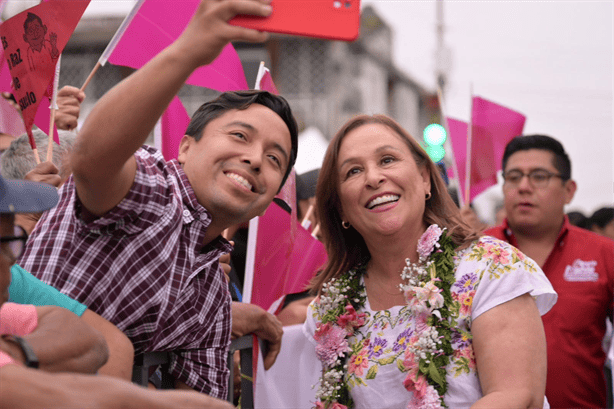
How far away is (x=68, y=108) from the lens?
3.07 m

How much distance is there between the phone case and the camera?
Result: 1280 millimetres

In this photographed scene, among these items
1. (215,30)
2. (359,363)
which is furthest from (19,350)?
(359,363)

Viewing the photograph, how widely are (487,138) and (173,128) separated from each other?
3.09 m

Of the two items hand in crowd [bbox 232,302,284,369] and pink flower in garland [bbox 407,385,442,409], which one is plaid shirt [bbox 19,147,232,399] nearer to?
hand in crowd [bbox 232,302,284,369]

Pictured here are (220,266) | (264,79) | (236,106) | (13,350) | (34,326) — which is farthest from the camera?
(264,79)

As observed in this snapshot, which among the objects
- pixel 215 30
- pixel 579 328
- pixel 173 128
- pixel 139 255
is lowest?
pixel 579 328

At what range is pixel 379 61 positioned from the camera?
2430 cm

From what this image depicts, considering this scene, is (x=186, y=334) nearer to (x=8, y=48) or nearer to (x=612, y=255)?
(x=8, y=48)

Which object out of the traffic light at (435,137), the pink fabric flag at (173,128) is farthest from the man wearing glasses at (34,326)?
the traffic light at (435,137)

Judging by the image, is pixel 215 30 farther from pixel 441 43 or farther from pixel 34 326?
pixel 441 43

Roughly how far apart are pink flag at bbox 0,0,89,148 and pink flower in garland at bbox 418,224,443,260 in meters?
1.52

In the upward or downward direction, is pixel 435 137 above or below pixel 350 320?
above

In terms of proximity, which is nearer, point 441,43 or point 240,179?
point 240,179

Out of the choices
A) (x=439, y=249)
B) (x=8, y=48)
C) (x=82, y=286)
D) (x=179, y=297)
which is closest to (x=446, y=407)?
(x=439, y=249)
